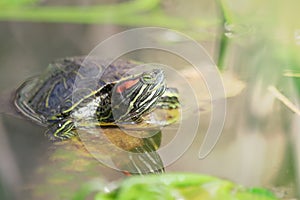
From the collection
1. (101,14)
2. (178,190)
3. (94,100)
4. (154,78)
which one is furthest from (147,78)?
(101,14)

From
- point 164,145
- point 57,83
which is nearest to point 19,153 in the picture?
point 57,83

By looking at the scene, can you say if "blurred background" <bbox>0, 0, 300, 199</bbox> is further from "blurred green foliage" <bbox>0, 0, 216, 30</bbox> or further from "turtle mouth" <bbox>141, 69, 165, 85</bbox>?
"turtle mouth" <bbox>141, 69, 165, 85</bbox>

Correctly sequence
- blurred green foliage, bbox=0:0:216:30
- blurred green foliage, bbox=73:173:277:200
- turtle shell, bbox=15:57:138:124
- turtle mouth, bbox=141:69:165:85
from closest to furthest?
1. blurred green foliage, bbox=73:173:277:200
2. turtle mouth, bbox=141:69:165:85
3. turtle shell, bbox=15:57:138:124
4. blurred green foliage, bbox=0:0:216:30

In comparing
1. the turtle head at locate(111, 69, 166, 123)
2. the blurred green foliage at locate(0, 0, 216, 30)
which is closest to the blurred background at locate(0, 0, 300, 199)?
the blurred green foliage at locate(0, 0, 216, 30)

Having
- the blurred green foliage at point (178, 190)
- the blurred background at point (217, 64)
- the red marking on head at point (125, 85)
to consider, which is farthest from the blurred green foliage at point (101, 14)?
the blurred green foliage at point (178, 190)

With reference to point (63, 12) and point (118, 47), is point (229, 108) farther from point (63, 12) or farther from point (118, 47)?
point (63, 12)

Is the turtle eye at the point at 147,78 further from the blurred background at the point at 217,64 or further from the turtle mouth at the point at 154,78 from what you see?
the blurred background at the point at 217,64

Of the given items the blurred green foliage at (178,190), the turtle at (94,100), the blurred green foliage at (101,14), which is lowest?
the blurred green foliage at (178,190)
